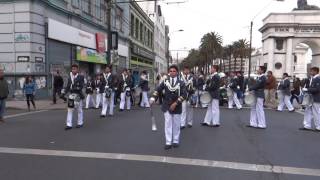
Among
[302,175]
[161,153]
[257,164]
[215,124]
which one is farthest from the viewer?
[215,124]

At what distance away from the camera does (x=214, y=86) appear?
13609 millimetres

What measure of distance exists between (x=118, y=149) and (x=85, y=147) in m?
→ 0.75

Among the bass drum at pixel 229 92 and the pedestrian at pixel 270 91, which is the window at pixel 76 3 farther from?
the pedestrian at pixel 270 91

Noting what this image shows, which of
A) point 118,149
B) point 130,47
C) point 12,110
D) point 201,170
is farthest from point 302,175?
point 130,47

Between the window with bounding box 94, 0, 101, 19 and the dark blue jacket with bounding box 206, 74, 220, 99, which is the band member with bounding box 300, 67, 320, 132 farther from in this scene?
the window with bounding box 94, 0, 101, 19

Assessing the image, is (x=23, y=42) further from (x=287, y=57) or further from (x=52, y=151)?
(x=287, y=57)

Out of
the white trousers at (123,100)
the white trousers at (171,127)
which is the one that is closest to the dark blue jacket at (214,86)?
the white trousers at (171,127)

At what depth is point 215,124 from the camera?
13602 mm

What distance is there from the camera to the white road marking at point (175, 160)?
797 cm

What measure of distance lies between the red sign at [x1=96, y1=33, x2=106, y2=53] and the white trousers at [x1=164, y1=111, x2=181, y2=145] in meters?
25.9

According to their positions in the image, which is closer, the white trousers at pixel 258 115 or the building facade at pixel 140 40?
the white trousers at pixel 258 115

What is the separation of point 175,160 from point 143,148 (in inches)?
51.6

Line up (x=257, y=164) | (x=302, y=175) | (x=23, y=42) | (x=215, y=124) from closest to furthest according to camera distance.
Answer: (x=302, y=175) → (x=257, y=164) → (x=215, y=124) → (x=23, y=42)

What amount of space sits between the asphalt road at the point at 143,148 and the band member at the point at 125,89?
3870mm
